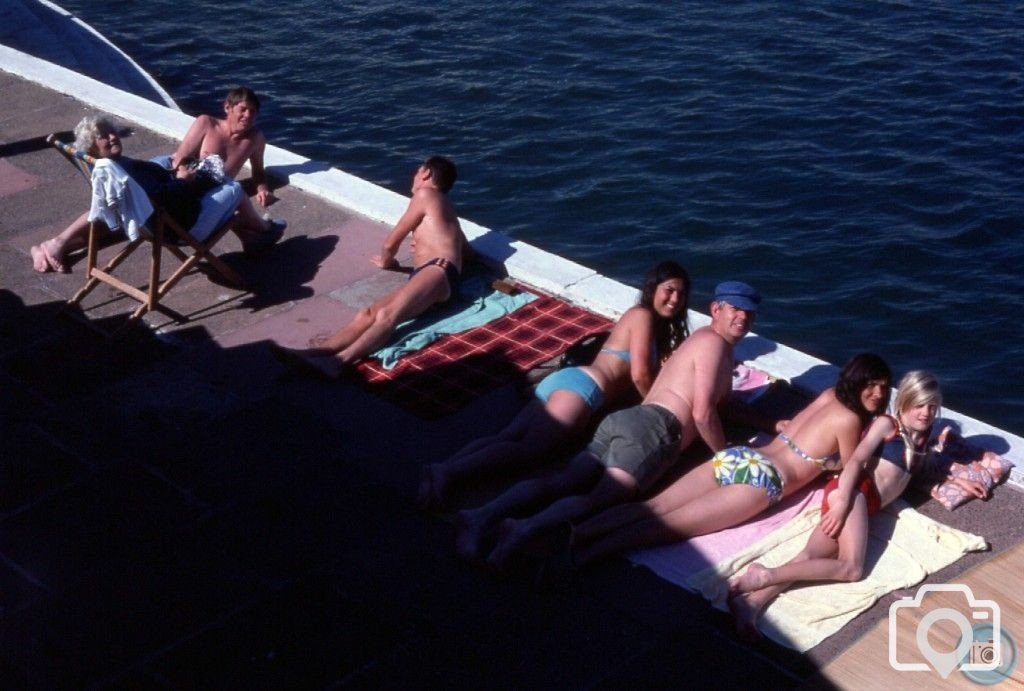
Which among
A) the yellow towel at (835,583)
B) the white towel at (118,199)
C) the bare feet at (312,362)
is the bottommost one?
the yellow towel at (835,583)

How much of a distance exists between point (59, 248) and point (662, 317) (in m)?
4.04

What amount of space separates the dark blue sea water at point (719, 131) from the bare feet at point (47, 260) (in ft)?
18.0

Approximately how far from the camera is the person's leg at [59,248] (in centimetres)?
839

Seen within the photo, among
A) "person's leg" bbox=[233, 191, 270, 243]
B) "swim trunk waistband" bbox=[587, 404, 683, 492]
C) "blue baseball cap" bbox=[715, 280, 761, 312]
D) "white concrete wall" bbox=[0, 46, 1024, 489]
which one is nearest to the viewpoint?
"swim trunk waistband" bbox=[587, 404, 683, 492]

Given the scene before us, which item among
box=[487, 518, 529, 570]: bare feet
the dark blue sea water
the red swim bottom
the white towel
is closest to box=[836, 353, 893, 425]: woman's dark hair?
the red swim bottom

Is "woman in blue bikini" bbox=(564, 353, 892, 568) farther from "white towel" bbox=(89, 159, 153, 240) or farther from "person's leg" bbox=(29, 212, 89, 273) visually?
"person's leg" bbox=(29, 212, 89, 273)

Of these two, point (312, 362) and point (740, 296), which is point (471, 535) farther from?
point (312, 362)

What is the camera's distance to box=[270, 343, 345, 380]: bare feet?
7172 millimetres

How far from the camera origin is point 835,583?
18.4ft

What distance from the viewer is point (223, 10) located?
20.7 metres

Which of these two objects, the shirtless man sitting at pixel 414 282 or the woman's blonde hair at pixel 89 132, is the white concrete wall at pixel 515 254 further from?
the woman's blonde hair at pixel 89 132

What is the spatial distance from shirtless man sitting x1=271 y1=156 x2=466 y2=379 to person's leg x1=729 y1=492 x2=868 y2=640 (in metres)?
2.71

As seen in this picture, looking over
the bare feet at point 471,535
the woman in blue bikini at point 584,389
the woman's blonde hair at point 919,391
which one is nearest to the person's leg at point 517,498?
the bare feet at point 471,535

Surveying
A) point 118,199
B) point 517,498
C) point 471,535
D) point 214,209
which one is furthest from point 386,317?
point 471,535
